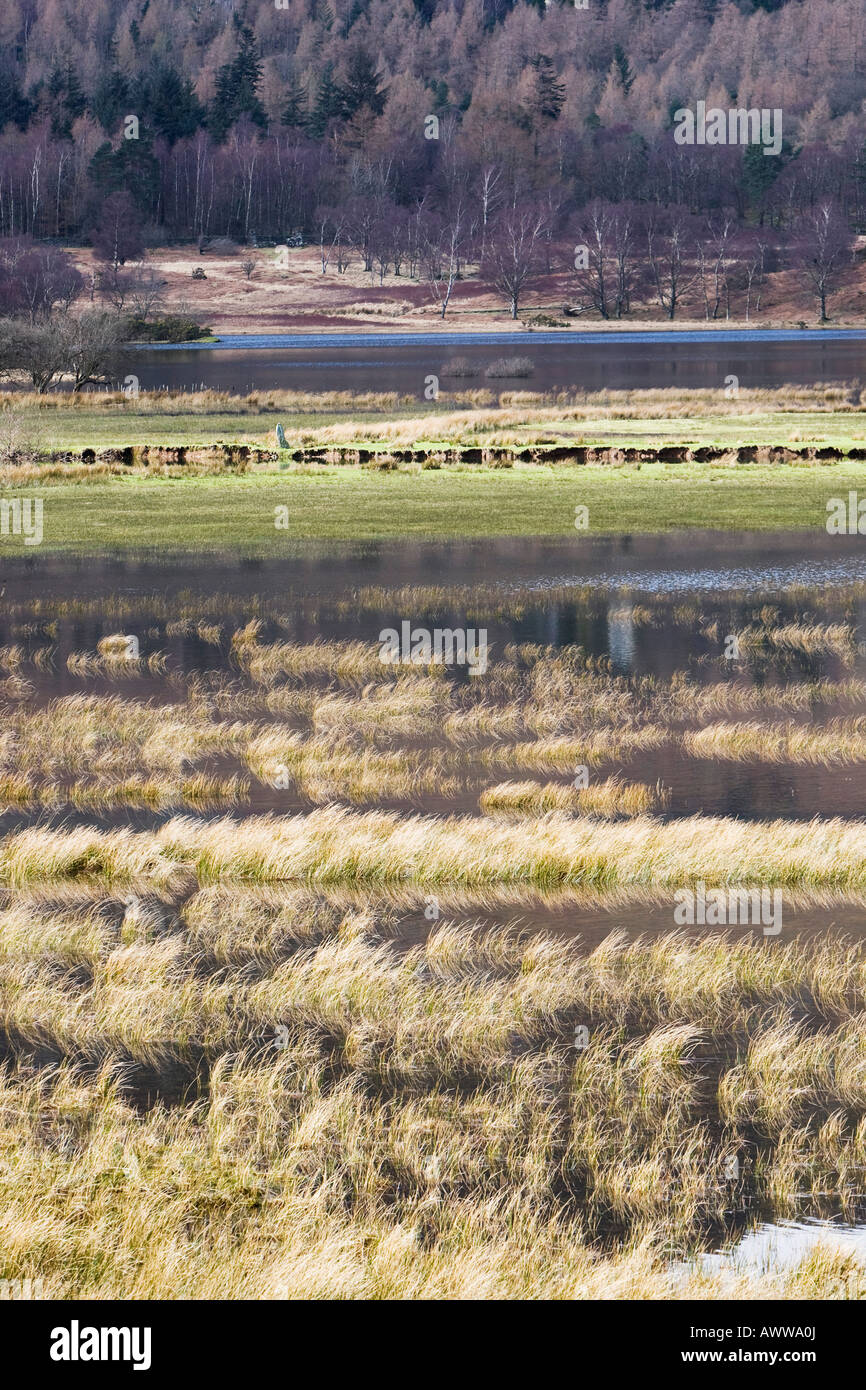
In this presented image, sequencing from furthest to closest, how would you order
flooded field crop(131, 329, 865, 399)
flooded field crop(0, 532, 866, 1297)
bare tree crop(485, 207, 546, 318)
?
bare tree crop(485, 207, 546, 318), flooded field crop(131, 329, 865, 399), flooded field crop(0, 532, 866, 1297)

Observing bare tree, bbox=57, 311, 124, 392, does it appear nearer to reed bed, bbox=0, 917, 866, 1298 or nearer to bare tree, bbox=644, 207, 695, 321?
reed bed, bbox=0, 917, 866, 1298

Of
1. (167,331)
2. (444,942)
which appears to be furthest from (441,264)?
(444,942)

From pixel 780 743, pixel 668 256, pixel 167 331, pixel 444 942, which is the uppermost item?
pixel 668 256

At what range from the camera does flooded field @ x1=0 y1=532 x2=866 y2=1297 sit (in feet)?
32.7

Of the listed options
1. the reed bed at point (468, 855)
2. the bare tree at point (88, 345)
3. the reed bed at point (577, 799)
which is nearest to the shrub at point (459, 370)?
the bare tree at point (88, 345)

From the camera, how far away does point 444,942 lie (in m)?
14.6

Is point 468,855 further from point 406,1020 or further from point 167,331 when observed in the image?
point 167,331

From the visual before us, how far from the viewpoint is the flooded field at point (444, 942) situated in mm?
9961

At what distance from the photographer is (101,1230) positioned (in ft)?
30.4

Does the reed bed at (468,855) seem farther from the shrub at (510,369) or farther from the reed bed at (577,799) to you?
the shrub at (510,369)
